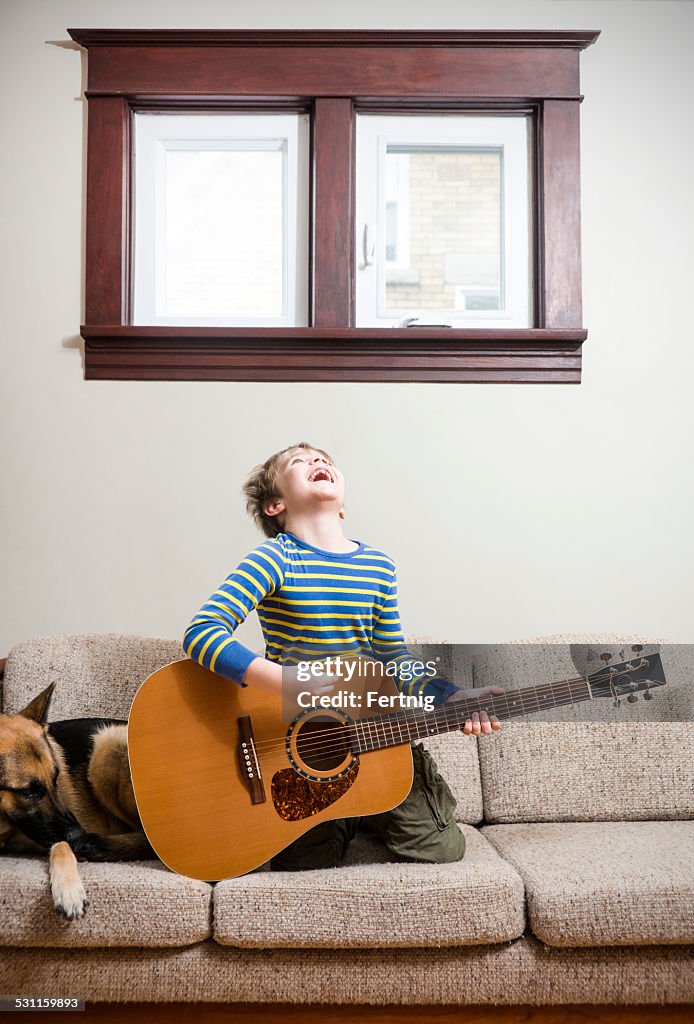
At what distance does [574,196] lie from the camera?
96.7 inches

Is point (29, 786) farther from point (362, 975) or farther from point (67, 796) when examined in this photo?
point (362, 975)

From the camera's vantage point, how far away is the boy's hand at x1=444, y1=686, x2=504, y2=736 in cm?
152

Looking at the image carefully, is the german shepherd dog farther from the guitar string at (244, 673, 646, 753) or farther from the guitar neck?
the guitar neck

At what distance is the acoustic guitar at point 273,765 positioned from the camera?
151 centimetres

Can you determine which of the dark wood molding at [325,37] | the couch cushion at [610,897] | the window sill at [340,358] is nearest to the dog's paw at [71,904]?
the couch cushion at [610,897]

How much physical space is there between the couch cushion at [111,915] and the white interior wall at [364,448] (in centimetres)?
99

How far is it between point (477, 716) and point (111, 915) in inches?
29.5

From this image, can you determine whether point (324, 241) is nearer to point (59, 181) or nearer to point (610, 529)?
point (59, 181)

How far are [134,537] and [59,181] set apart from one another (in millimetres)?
1102

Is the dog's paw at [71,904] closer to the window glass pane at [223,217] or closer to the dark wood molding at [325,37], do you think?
the window glass pane at [223,217]

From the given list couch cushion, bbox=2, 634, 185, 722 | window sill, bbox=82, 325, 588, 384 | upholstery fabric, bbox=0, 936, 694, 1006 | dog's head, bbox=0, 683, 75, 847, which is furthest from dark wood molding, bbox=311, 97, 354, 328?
upholstery fabric, bbox=0, 936, 694, 1006

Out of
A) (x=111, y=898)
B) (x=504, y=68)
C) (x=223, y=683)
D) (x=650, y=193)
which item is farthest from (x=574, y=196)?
(x=111, y=898)

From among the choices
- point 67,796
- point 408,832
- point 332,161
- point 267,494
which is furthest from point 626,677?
point 332,161

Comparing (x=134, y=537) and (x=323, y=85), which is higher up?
(x=323, y=85)
